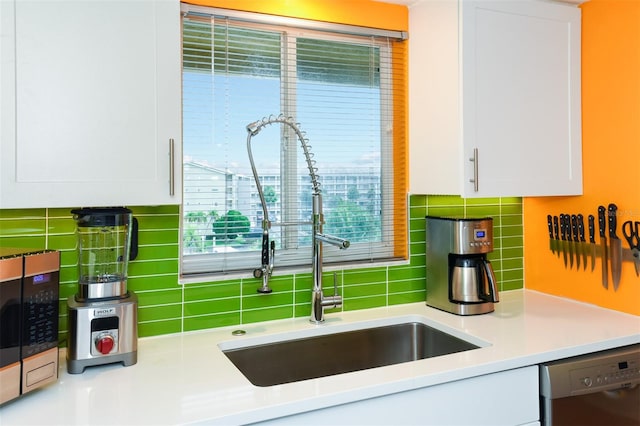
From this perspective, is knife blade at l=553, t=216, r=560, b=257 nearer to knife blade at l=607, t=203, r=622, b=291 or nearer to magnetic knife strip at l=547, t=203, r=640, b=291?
magnetic knife strip at l=547, t=203, r=640, b=291

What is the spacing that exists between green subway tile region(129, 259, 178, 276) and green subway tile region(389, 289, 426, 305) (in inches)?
35.8

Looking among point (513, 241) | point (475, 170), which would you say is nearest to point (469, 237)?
point (475, 170)

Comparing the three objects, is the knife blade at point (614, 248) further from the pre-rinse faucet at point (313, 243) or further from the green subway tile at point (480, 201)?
the pre-rinse faucet at point (313, 243)

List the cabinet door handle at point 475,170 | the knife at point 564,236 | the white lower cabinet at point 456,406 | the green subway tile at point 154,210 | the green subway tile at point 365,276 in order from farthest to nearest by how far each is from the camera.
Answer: the knife at point 564,236 < the green subway tile at point 365,276 < the cabinet door handle at point 475,170 < the green subway tile at point 154,210 < the white lower cabinet at point 456,406

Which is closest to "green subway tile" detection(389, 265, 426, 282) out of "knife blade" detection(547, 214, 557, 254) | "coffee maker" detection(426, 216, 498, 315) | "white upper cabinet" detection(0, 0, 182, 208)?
"coffee maker" detection(426, 216, 498, 315)

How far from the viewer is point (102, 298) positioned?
138 centimetres

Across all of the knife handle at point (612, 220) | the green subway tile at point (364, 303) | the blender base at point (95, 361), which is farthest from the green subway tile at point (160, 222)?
the knife handle at point (612, 220)

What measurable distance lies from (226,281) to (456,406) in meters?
0.88

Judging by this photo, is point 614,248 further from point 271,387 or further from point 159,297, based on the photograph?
point 159,297

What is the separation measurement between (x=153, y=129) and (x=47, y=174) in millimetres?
301

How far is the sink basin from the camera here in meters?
1.66

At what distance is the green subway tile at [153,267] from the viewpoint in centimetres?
163

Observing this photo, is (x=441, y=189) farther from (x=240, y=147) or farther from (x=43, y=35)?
(x=43, y=35)

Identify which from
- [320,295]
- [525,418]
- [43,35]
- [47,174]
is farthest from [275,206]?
[525,418]
